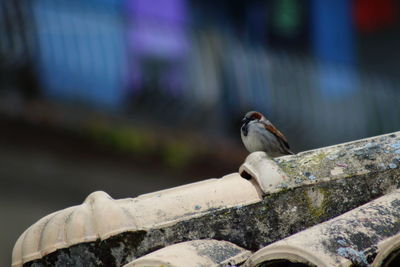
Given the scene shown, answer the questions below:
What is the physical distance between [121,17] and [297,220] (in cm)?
717

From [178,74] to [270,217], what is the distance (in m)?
7.33

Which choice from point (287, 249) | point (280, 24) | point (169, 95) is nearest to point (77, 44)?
point (169, 95)

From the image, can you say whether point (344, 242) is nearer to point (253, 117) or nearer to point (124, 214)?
point (124, 214)

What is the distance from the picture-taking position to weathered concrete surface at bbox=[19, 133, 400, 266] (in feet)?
11.8

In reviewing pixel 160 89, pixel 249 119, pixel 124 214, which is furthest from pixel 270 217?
pixel 160 89

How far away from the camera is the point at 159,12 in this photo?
11.7 meters

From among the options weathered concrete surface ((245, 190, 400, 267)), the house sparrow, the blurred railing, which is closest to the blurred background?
the blurred railing

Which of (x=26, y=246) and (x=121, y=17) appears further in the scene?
(x=121, y=17)

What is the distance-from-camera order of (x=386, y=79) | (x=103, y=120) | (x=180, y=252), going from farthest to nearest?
(x=386, y=79), (x=103, y=120), (x=180, y=252)

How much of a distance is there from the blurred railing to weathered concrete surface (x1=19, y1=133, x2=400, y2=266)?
17.6 ft

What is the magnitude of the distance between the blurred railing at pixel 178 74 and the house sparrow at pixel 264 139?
Answer: 10.1ft

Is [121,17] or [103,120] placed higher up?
[121,17]

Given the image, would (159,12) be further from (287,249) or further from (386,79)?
(287,249)

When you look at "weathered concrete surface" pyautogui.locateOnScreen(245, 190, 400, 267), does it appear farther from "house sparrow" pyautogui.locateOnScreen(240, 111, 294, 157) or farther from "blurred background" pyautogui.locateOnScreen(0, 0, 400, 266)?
"blurred background" pyautogui.locateOnScreen(0, 0, 400, 266)
